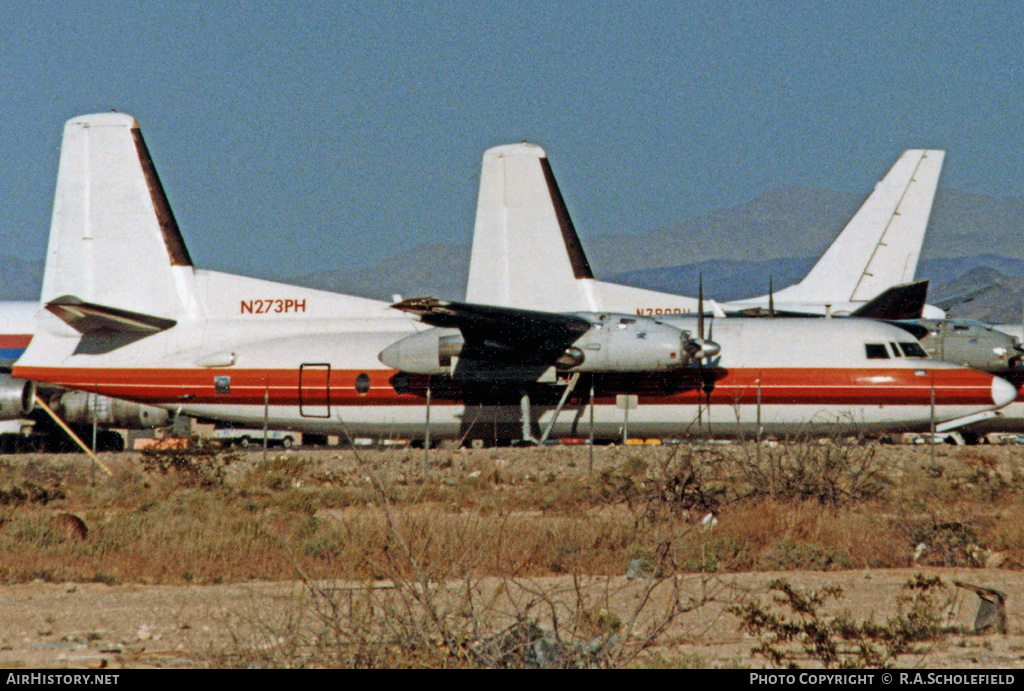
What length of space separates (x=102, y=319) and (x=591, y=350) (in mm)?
12732

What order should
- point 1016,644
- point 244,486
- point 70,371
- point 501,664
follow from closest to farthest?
1. point 501,664
2. point 1016,644
3. point 244,486
4. point 70,371

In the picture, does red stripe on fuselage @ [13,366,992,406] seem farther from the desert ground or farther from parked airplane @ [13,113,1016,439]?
the desert ground

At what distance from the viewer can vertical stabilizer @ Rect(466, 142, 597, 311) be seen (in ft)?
110

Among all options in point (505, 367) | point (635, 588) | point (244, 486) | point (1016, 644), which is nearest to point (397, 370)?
point (505, 367)

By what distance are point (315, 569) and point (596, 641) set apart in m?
5.95

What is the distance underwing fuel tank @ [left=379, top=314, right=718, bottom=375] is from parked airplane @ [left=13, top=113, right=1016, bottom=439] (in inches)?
1.5

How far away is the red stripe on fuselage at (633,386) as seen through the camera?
27266 millimetres

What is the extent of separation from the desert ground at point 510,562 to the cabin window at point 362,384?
287 cm

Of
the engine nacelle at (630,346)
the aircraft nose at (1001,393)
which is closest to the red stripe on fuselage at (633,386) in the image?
the aircraft nose at (1001,393)

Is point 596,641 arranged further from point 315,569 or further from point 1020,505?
point 1020,505

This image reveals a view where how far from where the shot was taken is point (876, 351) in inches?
1088

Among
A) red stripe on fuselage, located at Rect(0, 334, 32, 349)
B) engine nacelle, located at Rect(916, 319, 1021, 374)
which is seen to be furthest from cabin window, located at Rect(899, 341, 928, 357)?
red stripe on fuselage, located at Rect(0, 334, 32, 349)

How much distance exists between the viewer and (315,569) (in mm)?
13594

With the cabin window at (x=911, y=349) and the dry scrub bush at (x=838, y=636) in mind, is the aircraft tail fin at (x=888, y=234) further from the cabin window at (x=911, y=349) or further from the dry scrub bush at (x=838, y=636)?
the dry scrub bush at (x=838, y=636)
